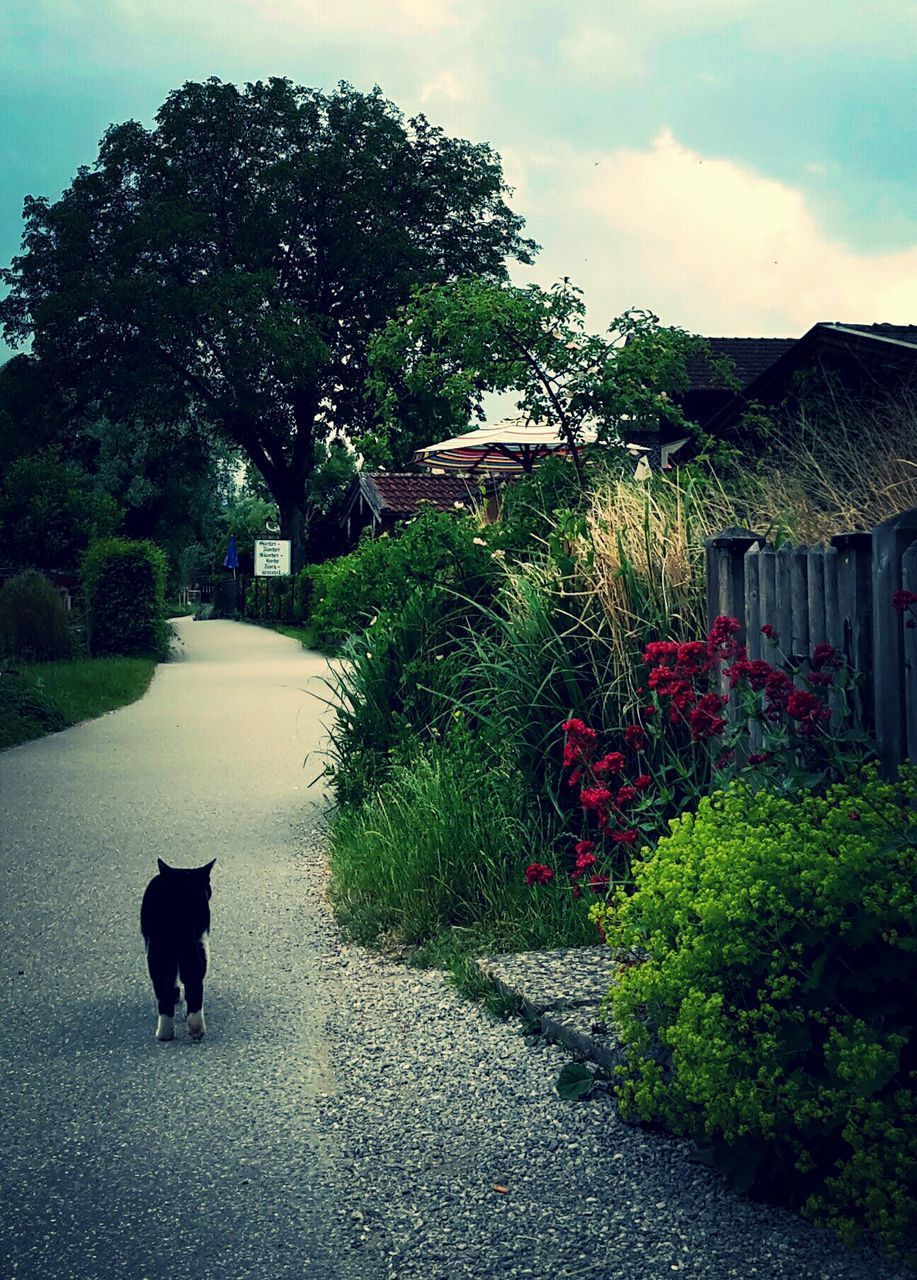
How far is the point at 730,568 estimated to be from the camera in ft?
18.6

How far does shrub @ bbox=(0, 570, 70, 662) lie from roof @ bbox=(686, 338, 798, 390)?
50.8ft

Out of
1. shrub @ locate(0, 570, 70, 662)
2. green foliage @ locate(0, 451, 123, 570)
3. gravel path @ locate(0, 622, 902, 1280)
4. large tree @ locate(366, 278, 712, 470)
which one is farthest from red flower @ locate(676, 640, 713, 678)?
green foliage @ locate(0, 451, 123, 570)

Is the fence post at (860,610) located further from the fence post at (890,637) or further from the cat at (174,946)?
the cat at (174,946)

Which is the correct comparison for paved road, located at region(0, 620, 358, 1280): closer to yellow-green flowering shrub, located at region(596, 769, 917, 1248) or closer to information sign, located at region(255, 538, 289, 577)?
yellow-green flowering shrub, located at region(596, 769, 917, 1248)

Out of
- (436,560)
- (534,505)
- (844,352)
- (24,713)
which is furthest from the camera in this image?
(844,352)

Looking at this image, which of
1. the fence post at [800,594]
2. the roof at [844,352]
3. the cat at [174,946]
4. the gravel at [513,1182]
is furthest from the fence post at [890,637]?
the roof at [844,352]

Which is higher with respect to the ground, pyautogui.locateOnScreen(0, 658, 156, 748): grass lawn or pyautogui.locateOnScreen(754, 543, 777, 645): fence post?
pyautogui.locateOnScreen(754, 543, 777, 645): fence post

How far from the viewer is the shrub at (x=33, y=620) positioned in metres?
22.0

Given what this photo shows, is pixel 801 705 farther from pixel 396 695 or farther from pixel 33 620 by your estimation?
pixel 33 620

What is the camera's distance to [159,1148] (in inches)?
150

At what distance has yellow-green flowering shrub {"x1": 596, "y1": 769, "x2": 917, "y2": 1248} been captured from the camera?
10.2 feet

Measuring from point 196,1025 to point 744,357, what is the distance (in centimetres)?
3287

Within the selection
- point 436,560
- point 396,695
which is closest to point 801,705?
point 436,560

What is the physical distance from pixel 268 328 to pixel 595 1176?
3638 centimetres
